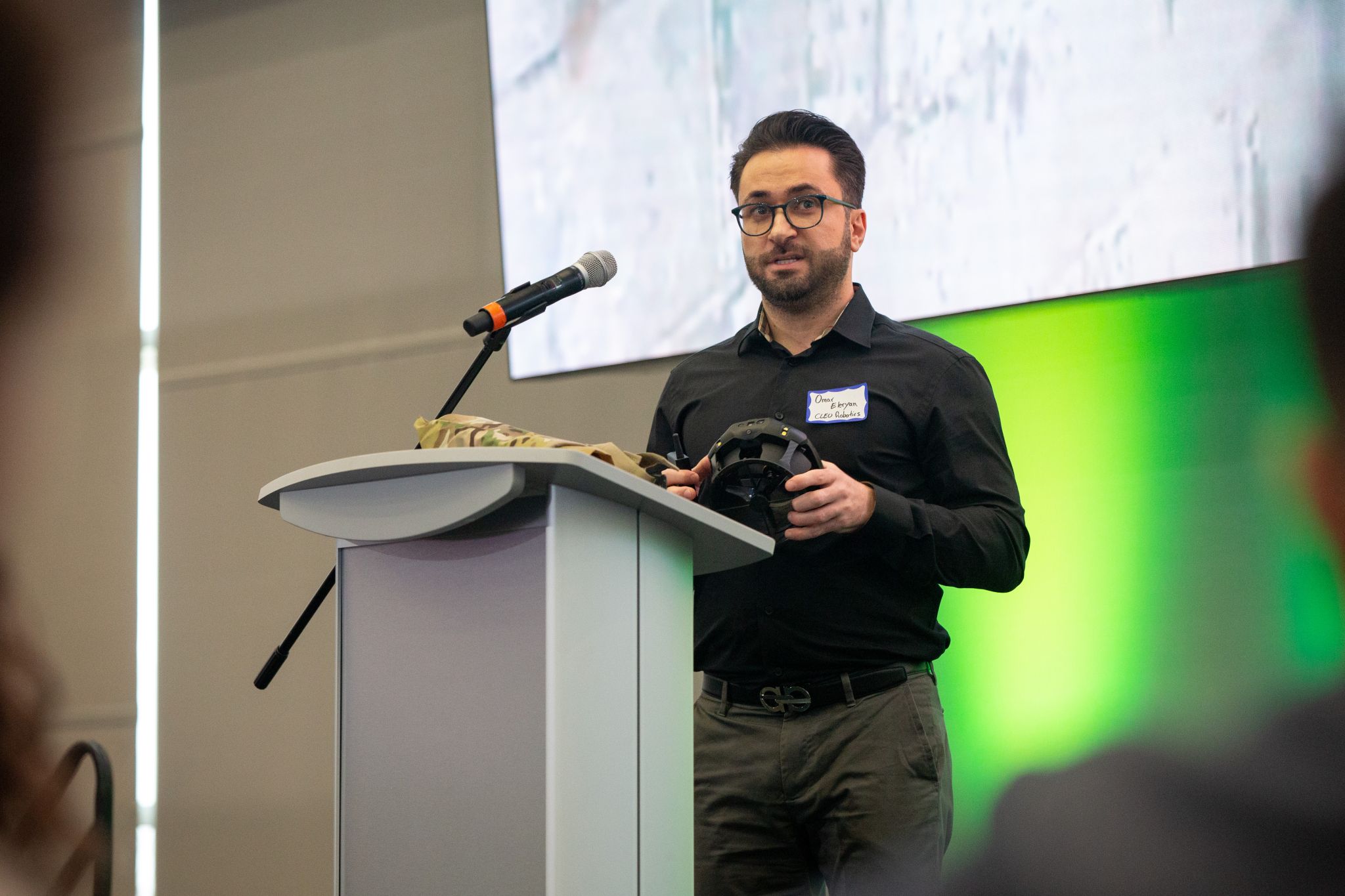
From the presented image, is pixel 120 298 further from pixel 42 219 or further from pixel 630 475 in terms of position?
pixel 42 219

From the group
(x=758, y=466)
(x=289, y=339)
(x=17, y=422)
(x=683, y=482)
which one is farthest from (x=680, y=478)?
(x=289, y=339)

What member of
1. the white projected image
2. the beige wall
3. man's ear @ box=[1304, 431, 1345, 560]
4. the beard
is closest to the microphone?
the beard

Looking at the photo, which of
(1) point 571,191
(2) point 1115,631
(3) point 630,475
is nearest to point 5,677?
(3) point 630,475

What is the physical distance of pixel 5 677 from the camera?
1.76ft

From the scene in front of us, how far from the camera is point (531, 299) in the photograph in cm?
164

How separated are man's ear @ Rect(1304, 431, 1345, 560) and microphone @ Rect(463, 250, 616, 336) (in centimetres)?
144

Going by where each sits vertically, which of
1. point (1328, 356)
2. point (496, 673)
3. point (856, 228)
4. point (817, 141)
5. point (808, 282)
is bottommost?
A: point (496, 673)

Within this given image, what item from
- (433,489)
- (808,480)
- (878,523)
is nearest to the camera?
(433,489)

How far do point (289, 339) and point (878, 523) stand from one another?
7.34 feet

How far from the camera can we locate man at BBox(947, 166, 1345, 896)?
2.23m

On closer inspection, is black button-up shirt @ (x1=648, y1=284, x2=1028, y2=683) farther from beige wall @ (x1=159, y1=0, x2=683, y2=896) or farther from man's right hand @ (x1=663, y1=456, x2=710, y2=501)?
beige wall @ (x1=159, y1=0, x2=683, y2=896)

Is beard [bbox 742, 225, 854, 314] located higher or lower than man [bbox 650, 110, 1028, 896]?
higher

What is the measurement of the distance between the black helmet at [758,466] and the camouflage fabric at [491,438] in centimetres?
13

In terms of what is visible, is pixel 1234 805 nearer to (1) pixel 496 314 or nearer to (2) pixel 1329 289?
(2) pixel 1329 289
